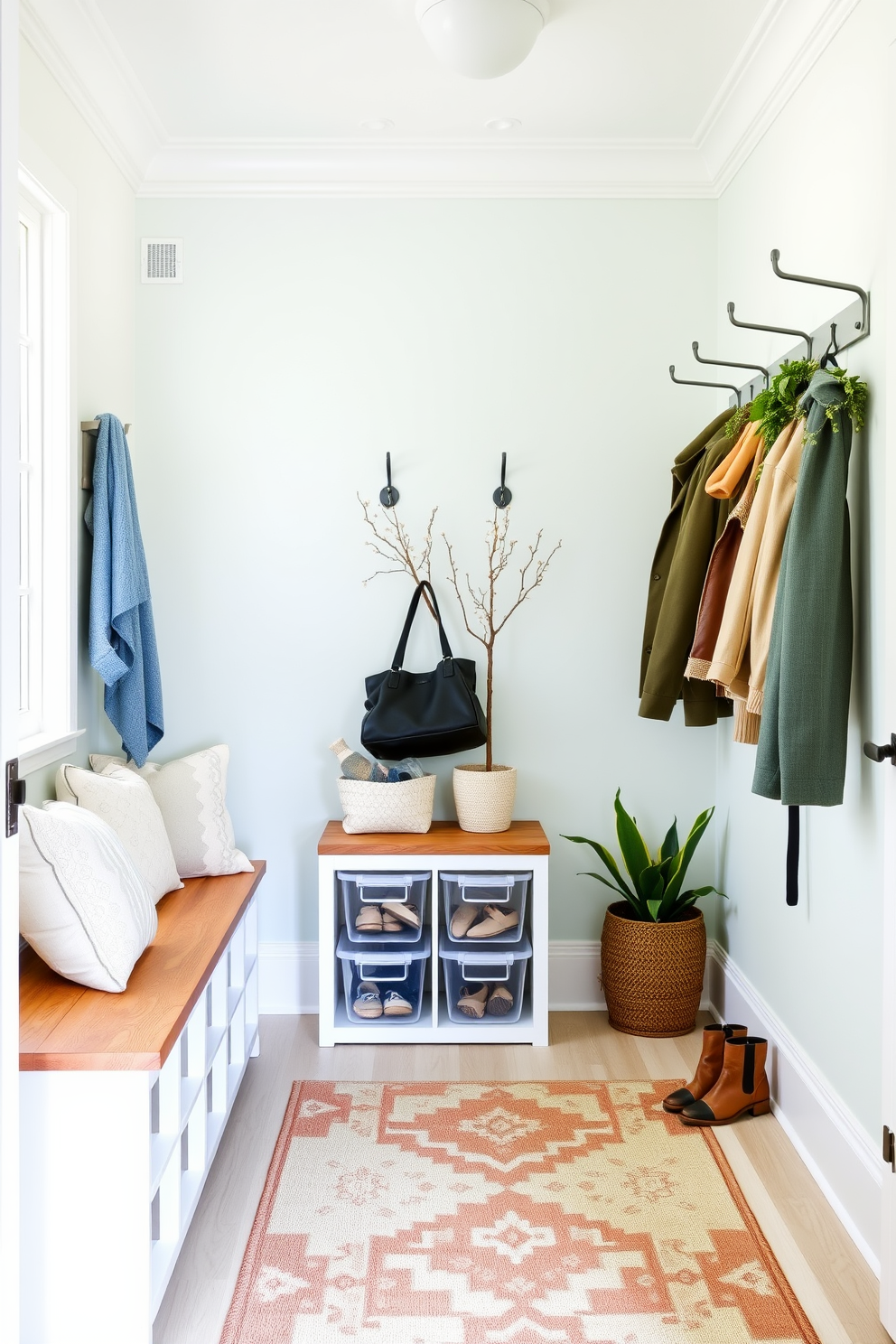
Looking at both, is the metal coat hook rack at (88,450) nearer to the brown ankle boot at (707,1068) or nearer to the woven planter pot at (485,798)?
the woven planter pot at (485,798)

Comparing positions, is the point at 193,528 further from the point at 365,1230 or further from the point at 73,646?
the point at 365,1230

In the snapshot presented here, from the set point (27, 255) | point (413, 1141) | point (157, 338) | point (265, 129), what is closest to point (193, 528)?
point (157, 338)

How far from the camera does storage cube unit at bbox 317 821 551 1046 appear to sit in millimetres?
2867

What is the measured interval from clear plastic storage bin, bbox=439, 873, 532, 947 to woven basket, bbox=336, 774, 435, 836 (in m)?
0.19

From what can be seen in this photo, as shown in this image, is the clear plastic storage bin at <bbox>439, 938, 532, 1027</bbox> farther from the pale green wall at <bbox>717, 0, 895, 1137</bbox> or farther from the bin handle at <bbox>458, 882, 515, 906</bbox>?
the pale green wall at <bbox>717, 0, 895, 1137</bbox>

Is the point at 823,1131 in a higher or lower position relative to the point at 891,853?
lower

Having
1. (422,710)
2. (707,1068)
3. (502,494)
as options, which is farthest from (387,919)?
(502,494)

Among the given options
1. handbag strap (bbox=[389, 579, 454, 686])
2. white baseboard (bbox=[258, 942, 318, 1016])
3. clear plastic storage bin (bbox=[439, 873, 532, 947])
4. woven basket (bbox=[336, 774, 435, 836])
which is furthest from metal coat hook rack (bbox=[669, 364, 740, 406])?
white baseboard (bbox=[258, 942, 318, 1016])

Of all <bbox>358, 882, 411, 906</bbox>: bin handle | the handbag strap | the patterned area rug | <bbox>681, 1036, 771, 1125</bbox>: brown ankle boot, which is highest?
the handbag strap

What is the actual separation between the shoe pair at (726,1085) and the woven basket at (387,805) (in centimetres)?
98

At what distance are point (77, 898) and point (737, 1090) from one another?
163 cm

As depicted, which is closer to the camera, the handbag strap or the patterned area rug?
the patterned area rug

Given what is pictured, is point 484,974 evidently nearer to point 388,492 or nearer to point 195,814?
point 195,814

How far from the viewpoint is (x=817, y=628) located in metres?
1.90
